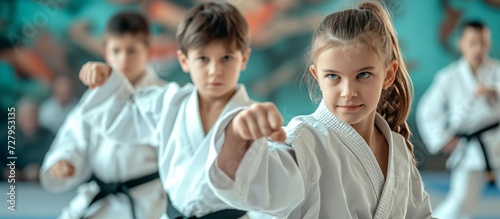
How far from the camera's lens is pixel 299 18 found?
783cm

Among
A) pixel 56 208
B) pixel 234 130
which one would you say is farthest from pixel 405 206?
pixel 56 208

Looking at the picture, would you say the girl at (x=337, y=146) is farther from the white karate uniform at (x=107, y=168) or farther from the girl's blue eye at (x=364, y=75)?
the white karate uniform at (x=107, y=168)

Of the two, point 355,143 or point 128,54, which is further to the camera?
point 128,54

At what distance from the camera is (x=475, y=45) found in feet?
18.3

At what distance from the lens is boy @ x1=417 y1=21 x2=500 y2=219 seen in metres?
4.94

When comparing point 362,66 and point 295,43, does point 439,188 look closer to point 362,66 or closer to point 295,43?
point 295,43

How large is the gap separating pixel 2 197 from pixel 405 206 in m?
1.59

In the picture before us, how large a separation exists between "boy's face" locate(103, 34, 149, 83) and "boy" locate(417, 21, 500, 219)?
2481 millimetres

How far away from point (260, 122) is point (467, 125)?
13.6ft

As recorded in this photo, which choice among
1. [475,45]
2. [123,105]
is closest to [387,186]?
[123,105]

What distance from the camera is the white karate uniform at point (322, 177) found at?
1366mm

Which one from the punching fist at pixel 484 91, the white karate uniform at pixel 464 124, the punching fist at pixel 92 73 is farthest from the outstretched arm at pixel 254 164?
the white karate uniform at pixel 464 124

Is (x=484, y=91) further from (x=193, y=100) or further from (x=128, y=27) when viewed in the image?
(x=193, y=100)

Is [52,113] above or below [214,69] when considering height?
below
